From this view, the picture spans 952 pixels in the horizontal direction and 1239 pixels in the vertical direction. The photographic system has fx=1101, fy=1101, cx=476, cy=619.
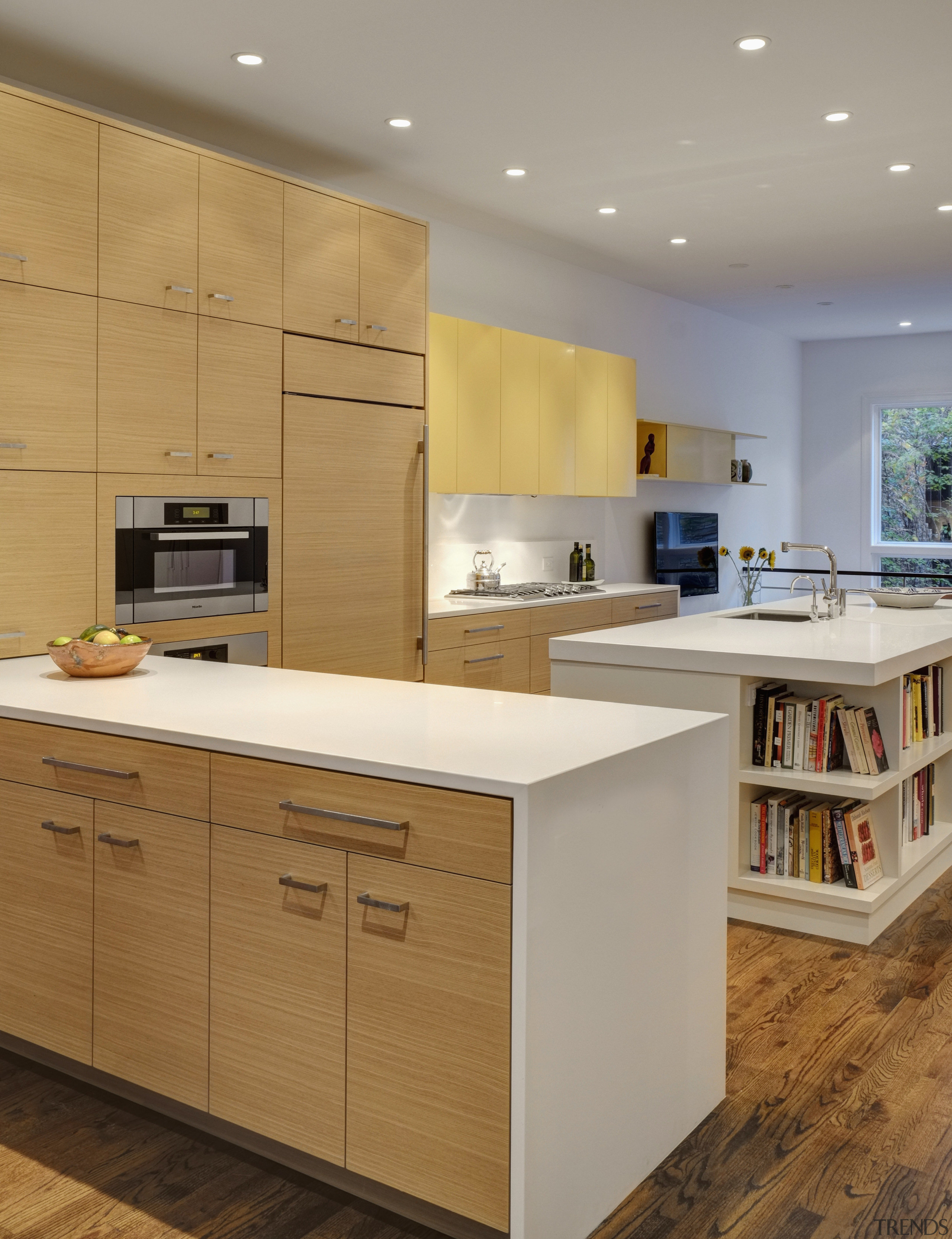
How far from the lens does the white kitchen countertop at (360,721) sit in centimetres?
178

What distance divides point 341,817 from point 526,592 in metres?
3.67

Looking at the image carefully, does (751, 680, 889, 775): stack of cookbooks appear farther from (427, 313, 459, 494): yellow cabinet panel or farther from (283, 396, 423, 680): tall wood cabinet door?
(427, 313, 459, 494): yellow cabinet panel

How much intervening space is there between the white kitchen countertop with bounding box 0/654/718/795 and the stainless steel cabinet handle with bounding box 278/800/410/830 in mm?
73

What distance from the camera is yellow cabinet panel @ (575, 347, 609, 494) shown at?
5.88m

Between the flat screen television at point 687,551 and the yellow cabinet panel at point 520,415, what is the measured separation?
1.99 metres

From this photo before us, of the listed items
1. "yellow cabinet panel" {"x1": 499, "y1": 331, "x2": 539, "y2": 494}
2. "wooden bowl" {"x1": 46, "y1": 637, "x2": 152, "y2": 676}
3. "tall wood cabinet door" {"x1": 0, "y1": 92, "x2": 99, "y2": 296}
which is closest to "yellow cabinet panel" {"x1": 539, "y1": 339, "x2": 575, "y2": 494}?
"yellow cabinet panel" {"x1": 499, "y1": 331, "x2": 539, "y2": 494}

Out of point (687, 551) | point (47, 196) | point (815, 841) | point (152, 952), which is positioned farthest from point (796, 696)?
point (687, 551)

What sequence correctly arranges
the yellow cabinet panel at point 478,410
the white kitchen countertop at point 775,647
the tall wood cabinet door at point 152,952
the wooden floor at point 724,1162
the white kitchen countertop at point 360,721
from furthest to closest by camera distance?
the yellow cabinet panel at point 478,410 < the white kitchen countertop at point 775,647 < the tall wood cabinet door at point 152,952 < the wooden floor at point 724,1162 < the white kitchen countertop at point 360,721

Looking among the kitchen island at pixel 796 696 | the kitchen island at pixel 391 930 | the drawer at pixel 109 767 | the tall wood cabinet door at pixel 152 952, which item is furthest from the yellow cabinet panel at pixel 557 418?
the tall wood cabinet door at pixel 152 952

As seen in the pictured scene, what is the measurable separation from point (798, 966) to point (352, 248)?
286cm

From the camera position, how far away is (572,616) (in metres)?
5.39

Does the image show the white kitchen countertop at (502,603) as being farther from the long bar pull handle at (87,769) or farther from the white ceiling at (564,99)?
the long bar pull handle at (87,769)

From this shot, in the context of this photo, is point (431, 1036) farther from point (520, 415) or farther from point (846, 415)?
point (846, 415)

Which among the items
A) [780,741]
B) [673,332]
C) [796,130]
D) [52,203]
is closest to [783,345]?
[673,332]
